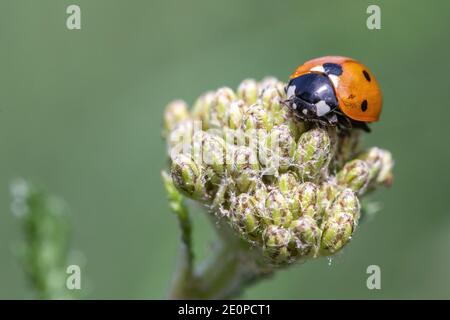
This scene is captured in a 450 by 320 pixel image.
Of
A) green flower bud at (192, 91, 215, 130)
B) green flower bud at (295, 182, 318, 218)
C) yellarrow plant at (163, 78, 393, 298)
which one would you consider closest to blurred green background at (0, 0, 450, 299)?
green flower bud at (192, 91, 215, 130)

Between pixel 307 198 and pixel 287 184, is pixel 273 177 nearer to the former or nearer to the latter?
pixel 287 184

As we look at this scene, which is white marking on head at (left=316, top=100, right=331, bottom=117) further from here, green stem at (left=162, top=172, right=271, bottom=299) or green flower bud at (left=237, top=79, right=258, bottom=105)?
green stem at (left=162, top=172, right=271, bottom=299)

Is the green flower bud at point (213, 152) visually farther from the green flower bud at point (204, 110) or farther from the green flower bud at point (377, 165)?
the green flower bud at point (377, 165)

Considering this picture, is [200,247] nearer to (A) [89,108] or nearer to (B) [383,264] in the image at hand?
(B) [383,264]

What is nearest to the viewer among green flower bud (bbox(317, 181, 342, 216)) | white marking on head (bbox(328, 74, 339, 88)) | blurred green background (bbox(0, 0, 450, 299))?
green flower bud (bbox(317, 181, 342, 216))

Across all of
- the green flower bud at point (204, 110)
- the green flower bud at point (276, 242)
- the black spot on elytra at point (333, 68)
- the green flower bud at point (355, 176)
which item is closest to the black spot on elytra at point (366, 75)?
the black spot on elytra at point (333, 68)
